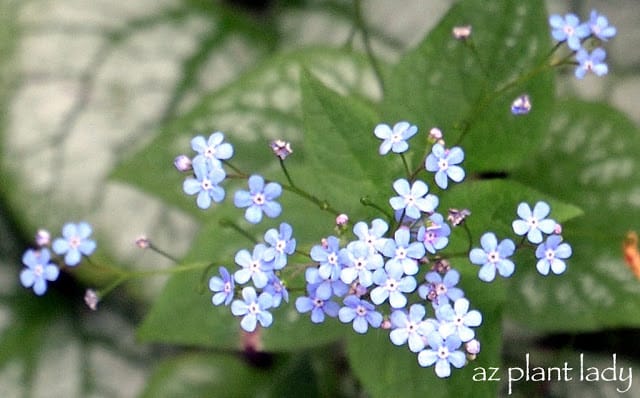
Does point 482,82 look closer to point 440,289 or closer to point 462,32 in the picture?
point 462,32

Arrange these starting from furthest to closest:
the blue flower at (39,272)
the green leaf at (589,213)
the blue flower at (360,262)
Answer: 1. the green leaf at (589,213)
2. the blue flower at (39,272)
3. the blue flower at (360,262)

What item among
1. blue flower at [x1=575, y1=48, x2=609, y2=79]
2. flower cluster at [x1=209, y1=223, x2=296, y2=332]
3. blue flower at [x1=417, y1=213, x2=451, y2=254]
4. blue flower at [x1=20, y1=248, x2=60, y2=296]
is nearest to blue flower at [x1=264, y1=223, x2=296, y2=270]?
flower cluster at [x1=209, y1=223, x2=296, y2=332]

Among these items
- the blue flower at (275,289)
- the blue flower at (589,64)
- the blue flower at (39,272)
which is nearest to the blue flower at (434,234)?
the blue flower at (275,289)

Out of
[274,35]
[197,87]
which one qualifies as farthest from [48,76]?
[274,35]

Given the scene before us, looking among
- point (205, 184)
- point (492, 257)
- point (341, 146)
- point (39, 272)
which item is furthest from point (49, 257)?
point (492, 257)

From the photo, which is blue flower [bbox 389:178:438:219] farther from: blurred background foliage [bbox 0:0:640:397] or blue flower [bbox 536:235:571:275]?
blurred background foliage [bbox 0:0:640:397]

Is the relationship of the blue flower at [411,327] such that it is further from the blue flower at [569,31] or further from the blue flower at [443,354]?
the blue flower at [569,31]

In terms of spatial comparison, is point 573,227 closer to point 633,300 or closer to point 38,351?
point 633,300
